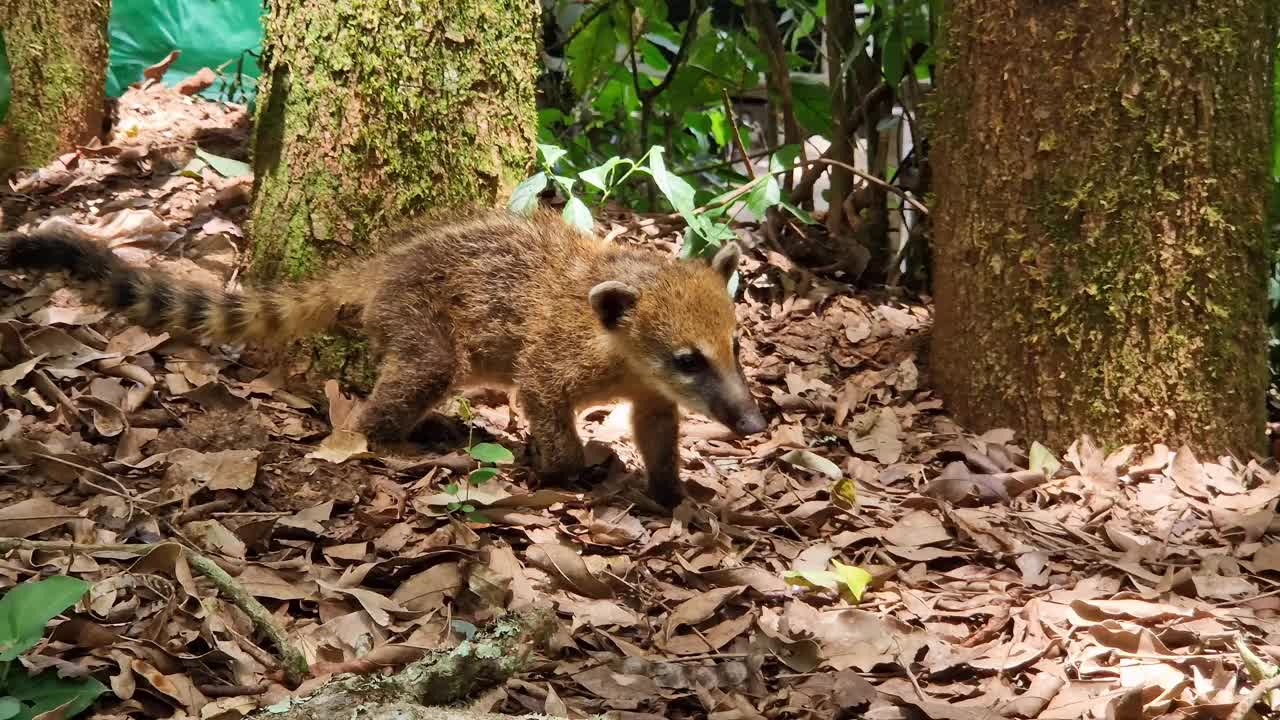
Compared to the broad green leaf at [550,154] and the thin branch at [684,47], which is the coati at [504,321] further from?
the thin branch at [684,47]

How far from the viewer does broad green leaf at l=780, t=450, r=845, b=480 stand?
4781 millimetres

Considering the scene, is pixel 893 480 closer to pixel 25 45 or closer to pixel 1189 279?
pixel 1189 279

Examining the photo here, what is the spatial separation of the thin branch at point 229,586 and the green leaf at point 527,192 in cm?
212

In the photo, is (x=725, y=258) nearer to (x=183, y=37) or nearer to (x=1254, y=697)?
(x=1254, y=697)

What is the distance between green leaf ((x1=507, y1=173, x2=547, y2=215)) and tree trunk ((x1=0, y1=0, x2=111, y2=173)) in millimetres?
2757

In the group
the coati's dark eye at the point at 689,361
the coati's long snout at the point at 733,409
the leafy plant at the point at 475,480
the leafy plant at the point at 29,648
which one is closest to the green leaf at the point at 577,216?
the coati's dark eye at the point at 689,361

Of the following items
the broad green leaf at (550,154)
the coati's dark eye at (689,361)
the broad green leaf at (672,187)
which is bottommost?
the coati's dark eye at (689,361)

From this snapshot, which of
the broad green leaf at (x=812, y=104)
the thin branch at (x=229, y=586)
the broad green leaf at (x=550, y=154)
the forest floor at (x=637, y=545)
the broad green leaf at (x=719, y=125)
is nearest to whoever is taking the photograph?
the thin branch at (x=229, y=586)

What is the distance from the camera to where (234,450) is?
423 centimetres

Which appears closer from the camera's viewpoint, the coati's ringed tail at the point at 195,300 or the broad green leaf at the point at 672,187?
the coati's ringed tail at the point at 195,300

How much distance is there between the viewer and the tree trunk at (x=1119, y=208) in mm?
4547

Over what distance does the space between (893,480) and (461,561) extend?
2.01 m

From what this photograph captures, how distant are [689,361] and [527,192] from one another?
3.34 ft

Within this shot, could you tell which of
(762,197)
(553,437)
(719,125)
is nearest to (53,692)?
(553,437)
